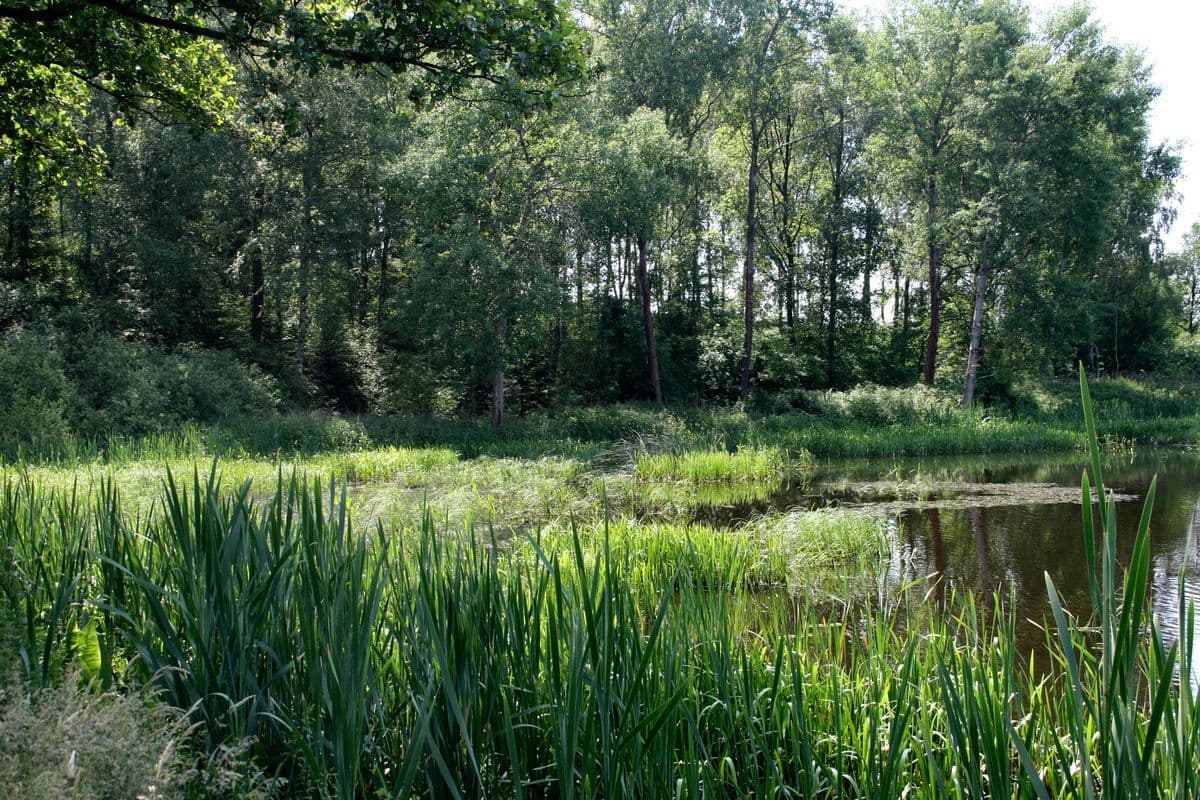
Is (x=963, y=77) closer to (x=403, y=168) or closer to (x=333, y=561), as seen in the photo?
(x=403, y=168)

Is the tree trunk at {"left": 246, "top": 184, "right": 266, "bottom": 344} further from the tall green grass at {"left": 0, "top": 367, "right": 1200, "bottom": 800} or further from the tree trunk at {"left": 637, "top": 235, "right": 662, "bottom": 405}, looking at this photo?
the tall green grass at {"left": 0, "top": 367, "right": 1200, "bottom": 800}

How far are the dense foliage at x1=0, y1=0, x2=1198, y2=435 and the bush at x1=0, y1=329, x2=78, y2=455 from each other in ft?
0.38

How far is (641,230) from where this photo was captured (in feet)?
68.7

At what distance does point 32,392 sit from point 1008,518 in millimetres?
15342

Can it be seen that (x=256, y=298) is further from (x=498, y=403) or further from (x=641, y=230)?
(x=641, y=230)

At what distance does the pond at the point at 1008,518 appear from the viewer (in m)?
6.72

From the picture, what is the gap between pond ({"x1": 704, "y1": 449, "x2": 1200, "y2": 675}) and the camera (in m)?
6.72

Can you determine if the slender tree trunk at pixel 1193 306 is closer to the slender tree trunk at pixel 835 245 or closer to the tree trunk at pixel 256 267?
the slender tree trunk at pixel 835 245

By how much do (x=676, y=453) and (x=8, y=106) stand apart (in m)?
11.0

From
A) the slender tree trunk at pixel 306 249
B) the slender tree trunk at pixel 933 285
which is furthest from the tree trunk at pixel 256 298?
the slender tree trunk at pixel 933 285

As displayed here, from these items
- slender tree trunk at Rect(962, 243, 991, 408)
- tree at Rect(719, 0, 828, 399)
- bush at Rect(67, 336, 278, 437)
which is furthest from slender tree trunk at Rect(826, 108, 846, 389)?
bush at Rect(67, 336, 278, 437)

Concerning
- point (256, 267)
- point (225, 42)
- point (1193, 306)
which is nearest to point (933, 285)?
point (256, 267)

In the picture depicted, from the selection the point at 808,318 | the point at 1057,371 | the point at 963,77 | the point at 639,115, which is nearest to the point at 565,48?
the point at 639,115

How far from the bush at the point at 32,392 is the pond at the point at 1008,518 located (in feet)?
32.4
